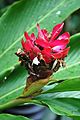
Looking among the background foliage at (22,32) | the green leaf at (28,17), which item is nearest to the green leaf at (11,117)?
the background foliage at (22,32)

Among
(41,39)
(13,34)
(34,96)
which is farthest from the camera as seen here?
(13,34)

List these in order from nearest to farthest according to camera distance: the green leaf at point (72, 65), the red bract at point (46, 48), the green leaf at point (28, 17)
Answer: the red bract at point (46, 48), the green leaf at point (72, 65), the green leaf at point (28, 17)

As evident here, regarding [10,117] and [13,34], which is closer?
[10,117]

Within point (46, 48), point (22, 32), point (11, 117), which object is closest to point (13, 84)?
point (22, 32)

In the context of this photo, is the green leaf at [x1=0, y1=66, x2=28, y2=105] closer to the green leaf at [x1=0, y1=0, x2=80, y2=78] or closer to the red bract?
the green leaf at [x1=0, y1=0, x2=80, y2=78]

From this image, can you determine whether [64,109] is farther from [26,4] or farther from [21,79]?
[26,4]

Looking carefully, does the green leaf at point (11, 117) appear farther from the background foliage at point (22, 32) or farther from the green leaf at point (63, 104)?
the background foliage at point (22, 32)

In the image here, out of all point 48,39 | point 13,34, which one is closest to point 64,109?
point 48,39

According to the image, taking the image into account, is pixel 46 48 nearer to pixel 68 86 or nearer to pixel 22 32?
pixel 68 86

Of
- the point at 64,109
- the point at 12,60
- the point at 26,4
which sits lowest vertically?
the point at 64,109
